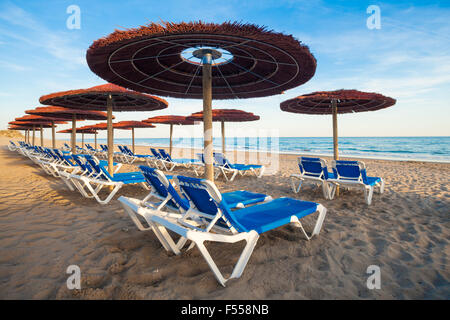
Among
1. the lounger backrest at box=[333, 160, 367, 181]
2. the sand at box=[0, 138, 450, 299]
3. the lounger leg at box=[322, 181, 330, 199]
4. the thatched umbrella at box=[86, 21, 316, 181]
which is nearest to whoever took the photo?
the sand at box=[0, 138, 450, 299]

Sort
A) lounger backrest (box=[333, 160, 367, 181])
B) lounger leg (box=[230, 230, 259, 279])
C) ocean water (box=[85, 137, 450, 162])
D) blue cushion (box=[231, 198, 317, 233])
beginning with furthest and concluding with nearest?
ocean water (box=[85, 137, 450, 162]), lounger backrest (box=[333, 160, 367, 181]), blue cushion (box=[231, 198, 317, 233]), lounger leg (box=[230, 230, 259, 279])

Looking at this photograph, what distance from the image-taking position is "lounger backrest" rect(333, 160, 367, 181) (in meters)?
4.39

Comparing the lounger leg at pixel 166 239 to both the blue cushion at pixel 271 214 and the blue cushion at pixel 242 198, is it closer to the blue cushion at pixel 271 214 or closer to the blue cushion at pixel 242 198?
the blue cushion at pixel 271 214

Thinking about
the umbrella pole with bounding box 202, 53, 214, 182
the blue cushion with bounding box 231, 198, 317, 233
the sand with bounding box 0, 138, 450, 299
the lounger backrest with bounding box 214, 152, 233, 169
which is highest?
the umbrella pole with bounding box 202, 53, 214, 182

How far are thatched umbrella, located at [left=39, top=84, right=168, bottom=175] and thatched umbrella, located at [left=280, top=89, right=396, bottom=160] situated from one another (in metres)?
3.37

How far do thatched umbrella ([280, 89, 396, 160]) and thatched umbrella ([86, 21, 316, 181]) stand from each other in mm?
1102

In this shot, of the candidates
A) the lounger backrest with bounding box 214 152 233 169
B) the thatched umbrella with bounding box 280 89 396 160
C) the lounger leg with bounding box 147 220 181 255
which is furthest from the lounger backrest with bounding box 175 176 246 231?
the lounger backrest with bounding box 214 152 233 169

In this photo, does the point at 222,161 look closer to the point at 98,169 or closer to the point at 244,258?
the point at 98,169

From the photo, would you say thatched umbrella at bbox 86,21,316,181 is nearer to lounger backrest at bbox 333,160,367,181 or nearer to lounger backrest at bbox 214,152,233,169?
lounger backrest at bbox 333,160,367,181

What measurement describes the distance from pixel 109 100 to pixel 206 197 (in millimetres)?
3979

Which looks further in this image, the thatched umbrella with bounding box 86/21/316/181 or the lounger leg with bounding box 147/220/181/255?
the lounger leg with bounding box 147/220/181/255

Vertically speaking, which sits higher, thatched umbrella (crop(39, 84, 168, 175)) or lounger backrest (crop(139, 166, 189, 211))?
thatched umbrella (crop(39, 84, 168, 175))

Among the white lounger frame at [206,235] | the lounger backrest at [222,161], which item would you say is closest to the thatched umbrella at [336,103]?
the lounger backrest at [222,161]

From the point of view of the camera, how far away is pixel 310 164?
200 inches
